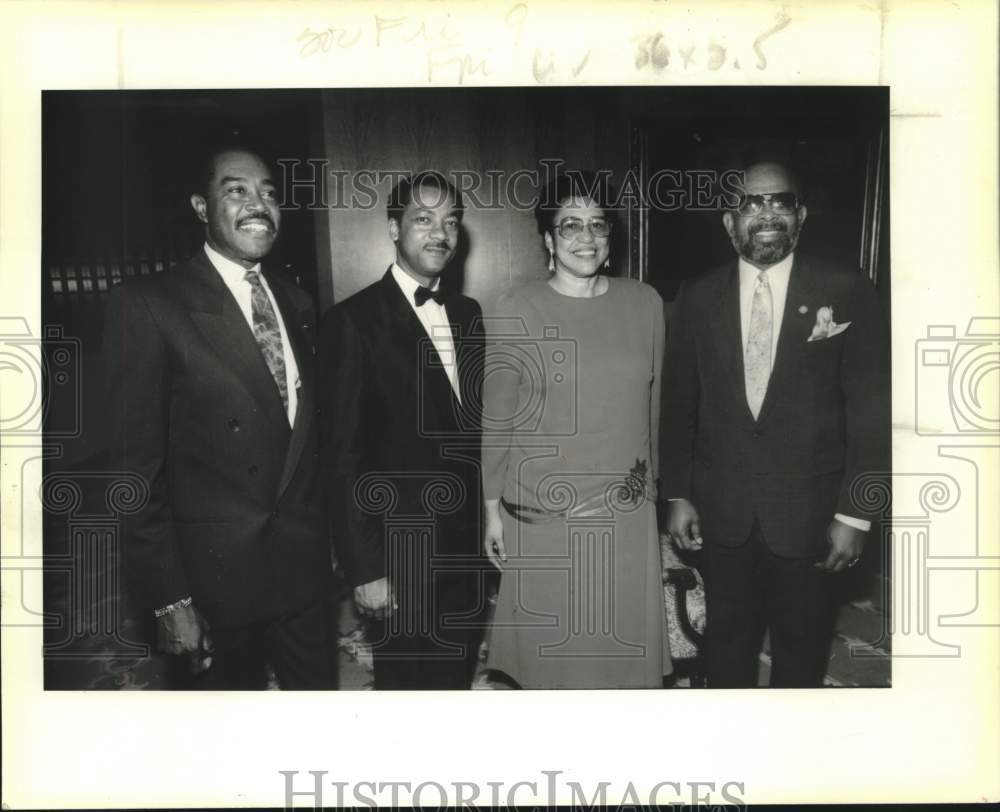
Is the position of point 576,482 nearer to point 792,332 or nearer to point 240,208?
point 792,332

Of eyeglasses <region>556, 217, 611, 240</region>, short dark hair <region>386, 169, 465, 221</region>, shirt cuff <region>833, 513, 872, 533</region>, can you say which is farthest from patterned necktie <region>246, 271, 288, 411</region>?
shirt cuff <region>833, 513, 872, 533</region>

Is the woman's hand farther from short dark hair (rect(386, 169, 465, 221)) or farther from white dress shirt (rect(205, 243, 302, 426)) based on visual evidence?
short dark hair (rect(386, 169, 465, 221))

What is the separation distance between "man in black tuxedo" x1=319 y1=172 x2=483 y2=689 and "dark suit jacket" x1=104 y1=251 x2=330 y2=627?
82 mm

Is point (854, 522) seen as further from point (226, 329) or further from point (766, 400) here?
point (226, 329)

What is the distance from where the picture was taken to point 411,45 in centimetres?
261

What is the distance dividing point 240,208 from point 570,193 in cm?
82

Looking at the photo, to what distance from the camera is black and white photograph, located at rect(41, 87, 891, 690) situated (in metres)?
2.59

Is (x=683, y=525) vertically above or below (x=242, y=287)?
below

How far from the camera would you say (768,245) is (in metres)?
2.63

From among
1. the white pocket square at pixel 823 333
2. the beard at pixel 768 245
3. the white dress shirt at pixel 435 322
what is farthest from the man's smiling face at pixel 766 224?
the white dress shirt at pixel 435 322

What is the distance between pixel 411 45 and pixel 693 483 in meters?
1.30

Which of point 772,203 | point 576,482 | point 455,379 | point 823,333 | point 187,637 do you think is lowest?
point 187,637

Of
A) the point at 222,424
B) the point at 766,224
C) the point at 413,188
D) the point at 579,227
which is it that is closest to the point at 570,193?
the point at 579,227

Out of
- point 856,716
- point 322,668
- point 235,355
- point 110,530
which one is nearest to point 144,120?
point 235,355
